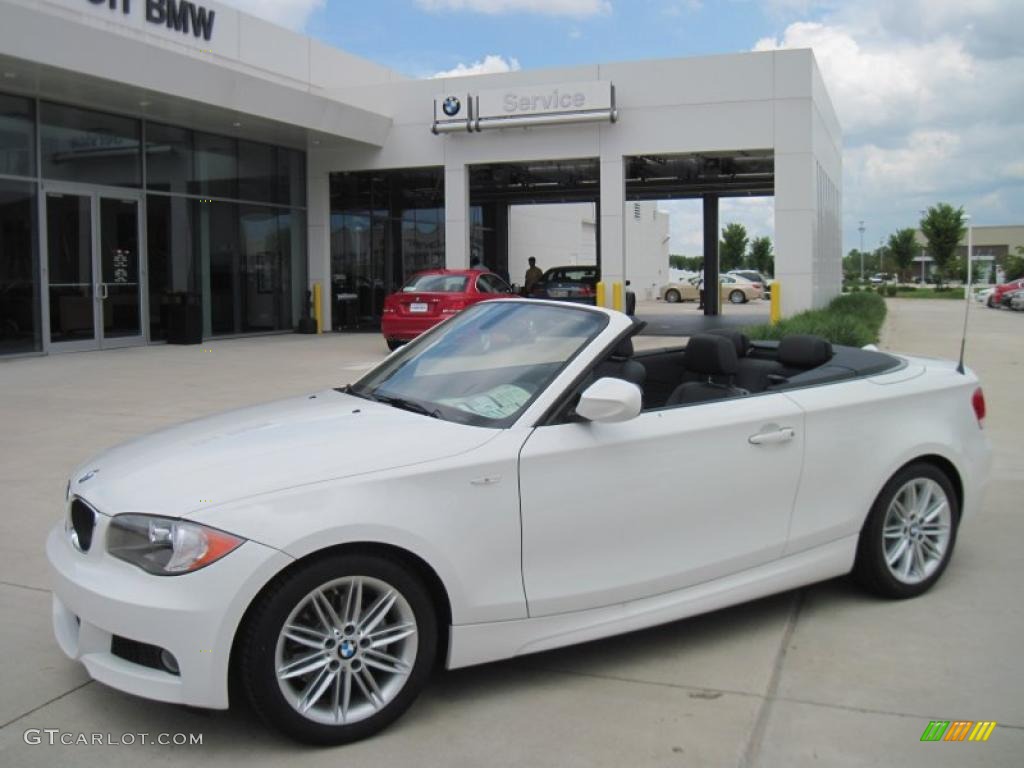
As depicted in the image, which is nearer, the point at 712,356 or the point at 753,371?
the point at 712,356

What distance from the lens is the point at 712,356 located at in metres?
4.77

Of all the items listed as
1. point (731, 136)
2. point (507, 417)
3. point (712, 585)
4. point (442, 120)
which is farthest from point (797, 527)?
point (442, 120)

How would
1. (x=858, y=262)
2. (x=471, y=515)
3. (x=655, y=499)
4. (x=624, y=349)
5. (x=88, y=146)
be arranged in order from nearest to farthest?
(x=471, y=515)
(x=655, y=499)
(x=624, y=349)
(x=88, y=146)
(x=858, y=262)

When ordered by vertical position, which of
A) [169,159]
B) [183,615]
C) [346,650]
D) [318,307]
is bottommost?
[346,650]

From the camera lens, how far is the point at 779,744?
10.7ft

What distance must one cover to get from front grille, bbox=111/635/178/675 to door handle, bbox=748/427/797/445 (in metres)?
2.42

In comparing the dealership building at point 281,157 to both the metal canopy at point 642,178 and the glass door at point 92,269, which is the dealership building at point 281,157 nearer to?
the glass door at point 92,269

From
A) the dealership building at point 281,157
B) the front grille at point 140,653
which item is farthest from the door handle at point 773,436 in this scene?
the dealership building at point 281,157

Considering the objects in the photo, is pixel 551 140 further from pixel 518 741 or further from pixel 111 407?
pixel 518 741

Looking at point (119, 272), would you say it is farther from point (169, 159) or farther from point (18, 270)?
point (169, 159)

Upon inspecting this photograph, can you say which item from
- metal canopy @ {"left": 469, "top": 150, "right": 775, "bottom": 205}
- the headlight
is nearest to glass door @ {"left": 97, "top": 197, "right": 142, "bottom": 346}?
metal canopy @ {"left": 469, "top": 150, "right": 775, "bottom": 205}

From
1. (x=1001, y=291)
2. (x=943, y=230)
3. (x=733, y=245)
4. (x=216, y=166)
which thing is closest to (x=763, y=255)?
(x=733, y=245)

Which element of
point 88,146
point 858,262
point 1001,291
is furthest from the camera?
point 858,262

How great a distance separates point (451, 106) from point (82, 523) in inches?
777
